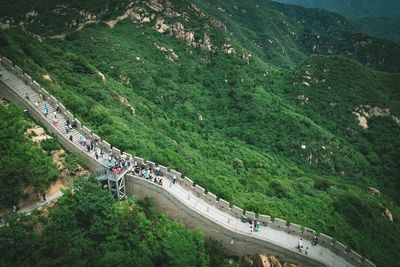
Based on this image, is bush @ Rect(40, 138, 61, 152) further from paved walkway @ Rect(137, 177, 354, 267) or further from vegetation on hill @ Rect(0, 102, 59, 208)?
paved walkway @ Rect(137, 177, 354, 267)

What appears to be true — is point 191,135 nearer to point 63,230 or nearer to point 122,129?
point 122,129

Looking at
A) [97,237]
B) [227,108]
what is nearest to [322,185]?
[227,108]

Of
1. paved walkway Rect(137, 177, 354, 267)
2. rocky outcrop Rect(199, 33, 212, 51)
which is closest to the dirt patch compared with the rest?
rocky outcrop Rect(199, 33, 212, 51)

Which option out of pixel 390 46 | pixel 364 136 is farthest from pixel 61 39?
pixel 390 46

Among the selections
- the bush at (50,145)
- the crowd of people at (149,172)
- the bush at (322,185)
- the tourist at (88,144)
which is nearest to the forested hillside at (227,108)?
the bush at (322,185)

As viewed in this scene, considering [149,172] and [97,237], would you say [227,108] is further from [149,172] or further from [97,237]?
[97,237]

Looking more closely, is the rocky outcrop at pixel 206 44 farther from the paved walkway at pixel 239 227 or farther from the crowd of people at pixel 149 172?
the paved walkway at pixel 239 227
